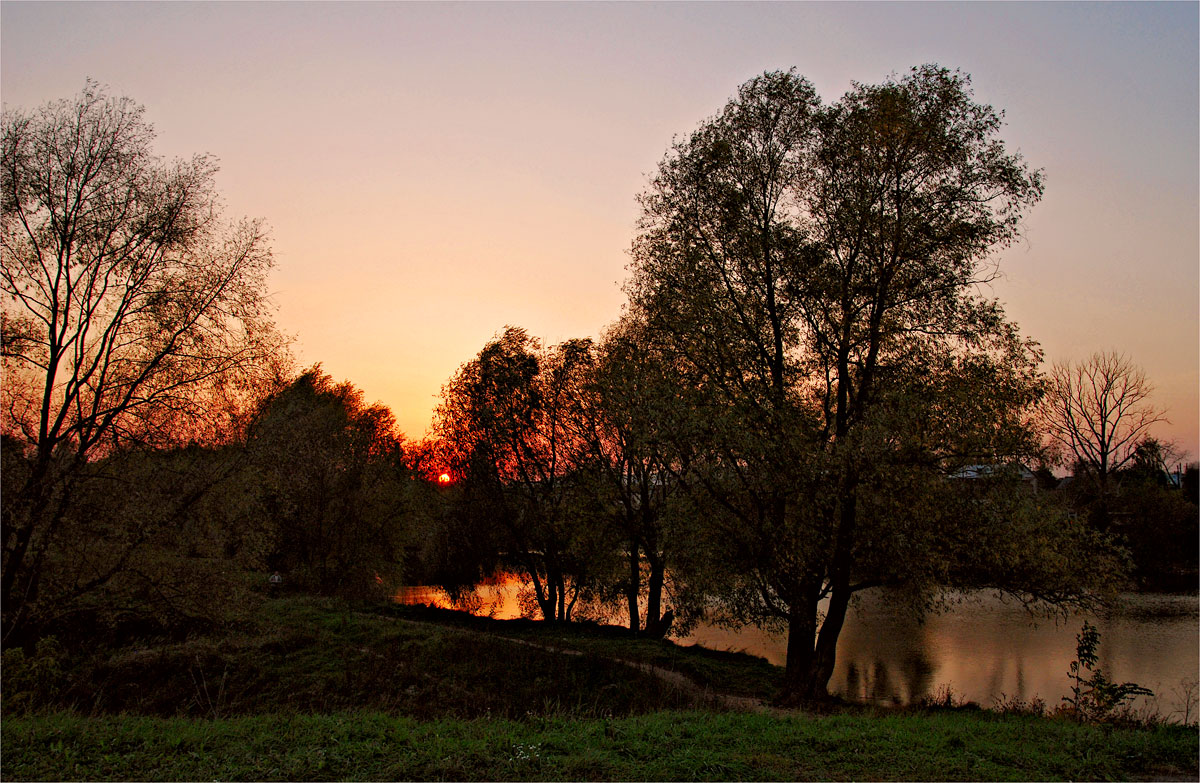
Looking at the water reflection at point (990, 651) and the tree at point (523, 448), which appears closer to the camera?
the water reflection at point (990, 651)

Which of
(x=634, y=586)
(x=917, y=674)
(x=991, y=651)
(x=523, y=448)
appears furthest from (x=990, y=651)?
(x=523, y=448)

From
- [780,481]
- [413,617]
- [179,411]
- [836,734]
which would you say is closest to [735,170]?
[780,481]

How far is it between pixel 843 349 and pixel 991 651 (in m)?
18.1

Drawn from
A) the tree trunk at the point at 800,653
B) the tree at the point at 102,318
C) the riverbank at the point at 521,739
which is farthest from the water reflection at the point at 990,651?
the tree at the point at 102,318

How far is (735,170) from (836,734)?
13181 mm

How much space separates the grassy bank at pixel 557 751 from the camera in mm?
7895

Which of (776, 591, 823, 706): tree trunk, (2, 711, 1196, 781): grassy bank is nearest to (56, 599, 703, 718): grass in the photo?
(776, 591, 823, 706): tree trunk

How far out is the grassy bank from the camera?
7895mm

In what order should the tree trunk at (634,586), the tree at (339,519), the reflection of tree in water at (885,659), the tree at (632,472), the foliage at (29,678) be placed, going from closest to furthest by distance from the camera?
1. the foliage at (29,678)
2. the tree at (632,472)
3. the reflection of tree in water at (885,659)
4. the tree trunk at (634,586)
5. the tree at (339,519)

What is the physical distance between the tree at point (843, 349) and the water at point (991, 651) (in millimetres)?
2331

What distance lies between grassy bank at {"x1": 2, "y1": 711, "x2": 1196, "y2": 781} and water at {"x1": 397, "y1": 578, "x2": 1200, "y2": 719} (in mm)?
6899

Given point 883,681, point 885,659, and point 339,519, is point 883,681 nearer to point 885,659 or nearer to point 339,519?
point 885,659

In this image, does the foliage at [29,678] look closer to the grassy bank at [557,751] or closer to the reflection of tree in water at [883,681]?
the grassy bank at [557,751]

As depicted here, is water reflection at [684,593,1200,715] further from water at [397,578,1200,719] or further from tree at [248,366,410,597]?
tree at [248,366,410,597]
